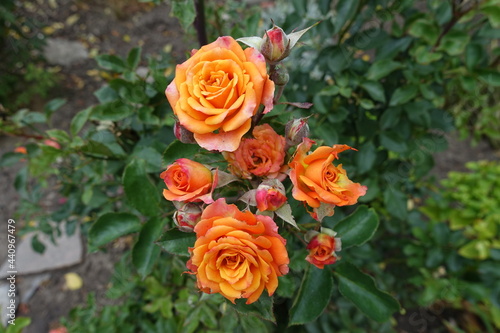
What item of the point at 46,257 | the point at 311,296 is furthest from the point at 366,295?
the point at 46,257

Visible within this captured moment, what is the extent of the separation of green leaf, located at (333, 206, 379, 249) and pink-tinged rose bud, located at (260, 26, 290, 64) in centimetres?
47

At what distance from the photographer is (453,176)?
6.42ft

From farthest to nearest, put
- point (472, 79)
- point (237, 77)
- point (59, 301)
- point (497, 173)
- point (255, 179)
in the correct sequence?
point (59, 301) < point (497, 173) < point (472, 79) < point (255, 179) < point (237, 77)

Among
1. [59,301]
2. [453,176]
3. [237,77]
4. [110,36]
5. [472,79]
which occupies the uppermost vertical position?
[237,77]

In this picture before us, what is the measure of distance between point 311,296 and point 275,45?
0.56 m

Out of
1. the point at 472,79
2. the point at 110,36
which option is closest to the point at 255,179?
the point at 472,79

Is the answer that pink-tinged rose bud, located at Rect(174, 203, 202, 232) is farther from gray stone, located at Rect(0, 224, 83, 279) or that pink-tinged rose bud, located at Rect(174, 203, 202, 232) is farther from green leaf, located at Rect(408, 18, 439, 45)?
gray stone, located at Rect(0, 224, 83, 279)

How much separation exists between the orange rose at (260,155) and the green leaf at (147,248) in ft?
1.13

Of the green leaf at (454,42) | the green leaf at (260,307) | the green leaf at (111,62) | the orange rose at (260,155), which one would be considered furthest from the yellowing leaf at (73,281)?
the green leaf at (454,42)

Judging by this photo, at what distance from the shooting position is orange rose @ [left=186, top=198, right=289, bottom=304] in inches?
21.9

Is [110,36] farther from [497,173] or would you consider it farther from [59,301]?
[497,173]

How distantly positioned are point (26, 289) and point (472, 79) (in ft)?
8.58

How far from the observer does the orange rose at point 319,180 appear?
23.0 inches

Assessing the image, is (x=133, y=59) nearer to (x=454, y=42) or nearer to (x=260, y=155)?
(x=260, y=155)
